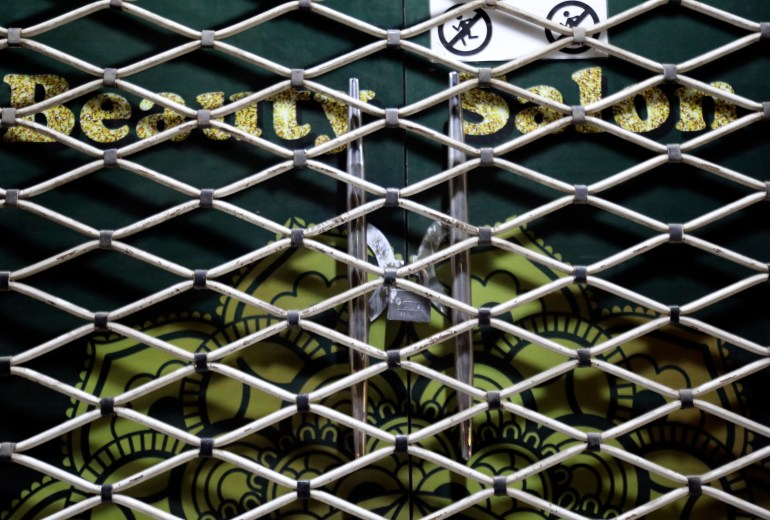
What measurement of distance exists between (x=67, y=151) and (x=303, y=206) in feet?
1.10

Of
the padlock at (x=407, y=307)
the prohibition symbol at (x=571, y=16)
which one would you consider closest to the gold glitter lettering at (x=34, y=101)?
the padlock at (x=407, y=307)

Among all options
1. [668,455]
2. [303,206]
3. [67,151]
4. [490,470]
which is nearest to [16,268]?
[67,151]

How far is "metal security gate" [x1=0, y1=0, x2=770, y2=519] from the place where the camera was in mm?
1187

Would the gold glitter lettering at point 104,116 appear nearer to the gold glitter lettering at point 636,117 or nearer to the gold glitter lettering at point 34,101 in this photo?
the gold glitter lettering at point 34,101

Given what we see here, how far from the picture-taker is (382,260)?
1.22 meters

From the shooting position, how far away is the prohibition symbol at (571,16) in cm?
126

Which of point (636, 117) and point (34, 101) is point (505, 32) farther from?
point (34, 101)

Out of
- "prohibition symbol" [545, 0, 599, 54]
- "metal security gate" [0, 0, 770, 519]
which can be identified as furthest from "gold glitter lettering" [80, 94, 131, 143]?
"prohibition symbol" [545, 0, 599, 54]

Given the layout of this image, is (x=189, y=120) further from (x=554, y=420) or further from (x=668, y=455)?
(x=668, y=455)

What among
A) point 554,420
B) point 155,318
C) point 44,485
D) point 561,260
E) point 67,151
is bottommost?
point 44,485

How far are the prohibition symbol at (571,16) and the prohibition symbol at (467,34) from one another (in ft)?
0.29

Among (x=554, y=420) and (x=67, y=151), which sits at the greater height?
(x=67, y=151)

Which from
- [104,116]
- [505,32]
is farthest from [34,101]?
[505,32]

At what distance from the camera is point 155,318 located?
1220mm
